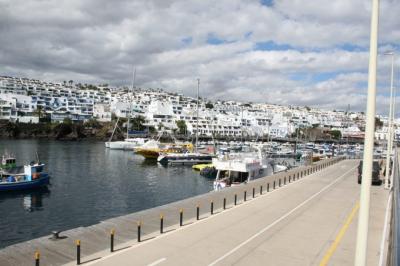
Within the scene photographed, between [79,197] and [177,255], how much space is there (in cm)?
2673

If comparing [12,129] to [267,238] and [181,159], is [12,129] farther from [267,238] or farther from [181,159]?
[267,238]

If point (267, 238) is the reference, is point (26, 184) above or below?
below

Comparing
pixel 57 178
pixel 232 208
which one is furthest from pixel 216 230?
pixel 57 178

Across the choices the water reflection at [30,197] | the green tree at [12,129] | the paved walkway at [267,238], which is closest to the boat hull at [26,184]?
the water reflection at [30,197]

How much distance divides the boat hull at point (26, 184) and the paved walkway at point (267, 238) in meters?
26.8

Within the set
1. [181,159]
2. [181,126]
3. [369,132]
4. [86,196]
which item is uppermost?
[181,126]

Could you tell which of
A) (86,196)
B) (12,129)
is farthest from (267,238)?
(12,129)

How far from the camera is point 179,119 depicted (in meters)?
195

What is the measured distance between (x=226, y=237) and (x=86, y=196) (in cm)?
2562

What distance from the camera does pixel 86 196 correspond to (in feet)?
129

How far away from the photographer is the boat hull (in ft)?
130

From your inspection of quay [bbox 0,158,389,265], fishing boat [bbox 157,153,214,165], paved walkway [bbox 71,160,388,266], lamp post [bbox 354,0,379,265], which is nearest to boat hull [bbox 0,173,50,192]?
quay [bbox 0,158,389,265]

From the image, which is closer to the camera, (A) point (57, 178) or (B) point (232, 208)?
(B) point (232, 208)

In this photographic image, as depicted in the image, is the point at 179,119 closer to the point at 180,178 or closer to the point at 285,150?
the point at 285,150
